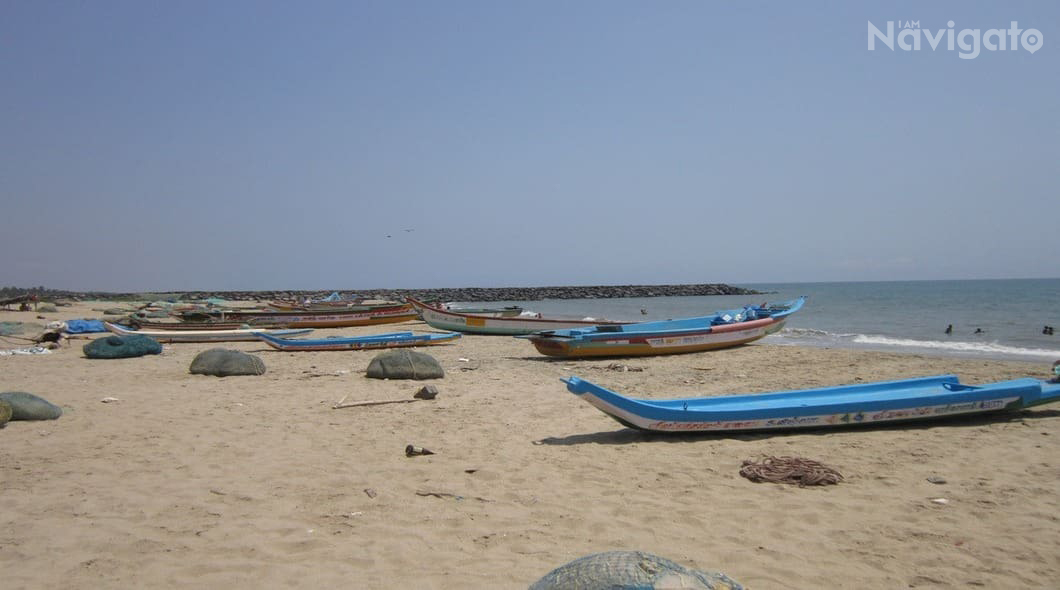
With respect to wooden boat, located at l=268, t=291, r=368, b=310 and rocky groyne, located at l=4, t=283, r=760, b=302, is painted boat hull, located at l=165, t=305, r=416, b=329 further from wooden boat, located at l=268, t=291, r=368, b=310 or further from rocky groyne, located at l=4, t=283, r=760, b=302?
rocky groyne, located at l=4, t=283, r=760, b=302

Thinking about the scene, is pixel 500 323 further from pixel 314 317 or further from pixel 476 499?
pixel 476 499

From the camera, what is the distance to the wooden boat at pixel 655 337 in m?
14.2

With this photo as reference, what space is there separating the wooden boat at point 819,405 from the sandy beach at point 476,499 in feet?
0.59

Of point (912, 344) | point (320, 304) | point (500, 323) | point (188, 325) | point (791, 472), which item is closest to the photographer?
point (791, 472)

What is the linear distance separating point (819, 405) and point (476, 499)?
4.17 m

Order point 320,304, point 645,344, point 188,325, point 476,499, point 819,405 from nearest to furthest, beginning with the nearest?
point 476,499
point 819,405
point 645,344
point 188,325
point 320,304

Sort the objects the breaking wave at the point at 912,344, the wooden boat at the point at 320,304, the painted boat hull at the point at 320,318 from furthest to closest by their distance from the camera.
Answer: the wooden boat at the point at 320,304, the painted boat hull at the point at 320,318, the breaking wave at the point at 912,344

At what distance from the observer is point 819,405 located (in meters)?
6.95

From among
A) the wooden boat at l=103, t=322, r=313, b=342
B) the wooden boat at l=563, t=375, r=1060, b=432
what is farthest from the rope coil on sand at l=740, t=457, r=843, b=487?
the wooden boat at l=103, t=322, r=313, b=342

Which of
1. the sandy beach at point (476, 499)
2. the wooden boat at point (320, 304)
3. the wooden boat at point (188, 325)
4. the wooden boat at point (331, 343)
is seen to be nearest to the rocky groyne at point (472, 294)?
the wooden boat at point (320, 304)

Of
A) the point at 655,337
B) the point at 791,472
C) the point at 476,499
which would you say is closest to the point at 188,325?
the point at 655,337

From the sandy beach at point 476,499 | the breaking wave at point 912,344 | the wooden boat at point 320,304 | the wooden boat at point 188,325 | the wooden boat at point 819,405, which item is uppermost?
the wooden boat at point 320,304

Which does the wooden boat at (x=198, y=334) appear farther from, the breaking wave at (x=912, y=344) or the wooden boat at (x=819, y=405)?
the breaking wave at (x=912, y=344)

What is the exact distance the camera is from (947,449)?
632cm
